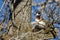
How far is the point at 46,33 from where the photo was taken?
2.90 metres

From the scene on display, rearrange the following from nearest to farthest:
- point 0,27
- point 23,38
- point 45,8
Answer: point 23,38 → point 0,27 → point 45,8

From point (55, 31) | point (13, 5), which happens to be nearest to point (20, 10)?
point (13, 5)

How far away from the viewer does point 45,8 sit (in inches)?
130

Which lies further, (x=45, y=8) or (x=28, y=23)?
(x=45, y=8)

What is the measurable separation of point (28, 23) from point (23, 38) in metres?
0.31

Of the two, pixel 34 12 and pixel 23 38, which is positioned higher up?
pixel 34 12

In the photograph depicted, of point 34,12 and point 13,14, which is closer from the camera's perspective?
point 13,14

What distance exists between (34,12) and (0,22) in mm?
784

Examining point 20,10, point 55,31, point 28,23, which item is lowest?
point 55,31

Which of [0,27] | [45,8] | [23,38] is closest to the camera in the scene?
[23,38]

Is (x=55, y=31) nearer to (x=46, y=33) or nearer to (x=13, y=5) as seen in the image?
(x=46, y=33)

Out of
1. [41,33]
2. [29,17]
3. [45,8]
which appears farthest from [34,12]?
[41,33]

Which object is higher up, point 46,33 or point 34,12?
point 34,12

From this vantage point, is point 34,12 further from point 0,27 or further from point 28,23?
point 0,27
